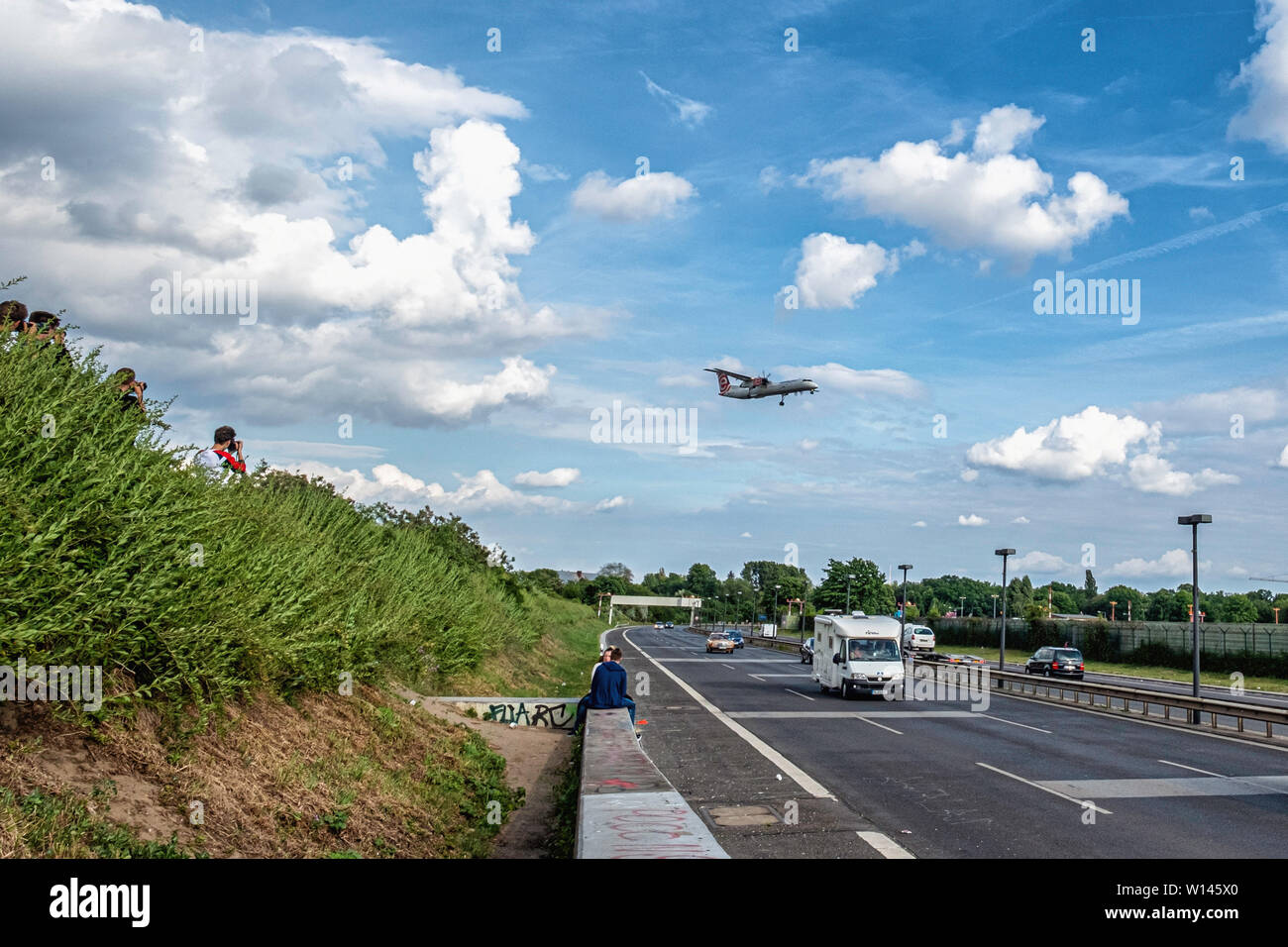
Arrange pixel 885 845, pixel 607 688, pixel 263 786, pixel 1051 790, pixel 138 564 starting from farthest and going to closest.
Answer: pixel 607 688 < pixel 1051 790 < pixel 885 845 < pixel 263 786 < pixel 138 564

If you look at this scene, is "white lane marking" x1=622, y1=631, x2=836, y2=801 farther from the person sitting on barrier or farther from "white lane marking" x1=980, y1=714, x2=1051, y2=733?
"white lane marking" x1=980, y1=714, x2=1051, y2=733

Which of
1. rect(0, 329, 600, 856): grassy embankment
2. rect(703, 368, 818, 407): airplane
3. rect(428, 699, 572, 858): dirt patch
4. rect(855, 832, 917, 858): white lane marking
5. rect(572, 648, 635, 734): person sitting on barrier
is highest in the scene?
rect(703, 368, 818, 407): airplane

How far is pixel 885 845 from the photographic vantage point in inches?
390

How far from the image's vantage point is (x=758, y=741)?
18688mm

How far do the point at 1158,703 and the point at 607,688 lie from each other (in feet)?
64.0

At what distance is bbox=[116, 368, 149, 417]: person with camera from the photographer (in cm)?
880

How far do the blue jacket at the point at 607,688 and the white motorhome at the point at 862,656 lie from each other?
15.3 metres

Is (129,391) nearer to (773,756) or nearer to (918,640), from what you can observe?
(773,756)

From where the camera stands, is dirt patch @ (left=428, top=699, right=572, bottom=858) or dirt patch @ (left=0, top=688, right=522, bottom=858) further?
dirt patch @ (left=428, top=699, right=572, bottom=858)

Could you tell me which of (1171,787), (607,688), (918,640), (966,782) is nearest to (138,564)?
(607,688)

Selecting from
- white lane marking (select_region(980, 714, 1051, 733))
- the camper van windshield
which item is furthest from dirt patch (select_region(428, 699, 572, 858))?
the camper van windshield

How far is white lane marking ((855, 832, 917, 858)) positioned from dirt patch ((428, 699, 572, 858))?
138 inches

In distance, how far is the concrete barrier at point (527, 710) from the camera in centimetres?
1941
